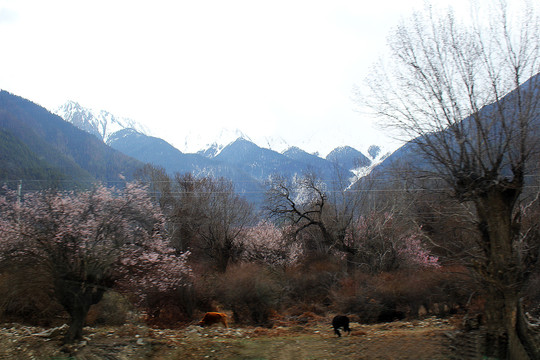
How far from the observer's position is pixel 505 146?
6.33 m

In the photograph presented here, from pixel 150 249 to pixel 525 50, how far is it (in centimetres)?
993

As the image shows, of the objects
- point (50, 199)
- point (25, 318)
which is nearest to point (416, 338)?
point (50, 199)

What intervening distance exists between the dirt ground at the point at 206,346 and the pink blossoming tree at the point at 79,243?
624 mm

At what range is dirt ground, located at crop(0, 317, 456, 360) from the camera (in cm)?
749

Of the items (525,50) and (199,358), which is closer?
(525,50)

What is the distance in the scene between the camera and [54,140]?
88.4 m

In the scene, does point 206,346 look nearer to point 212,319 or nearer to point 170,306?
point 212,319

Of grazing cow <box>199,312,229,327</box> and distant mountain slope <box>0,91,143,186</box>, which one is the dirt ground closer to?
grazing cow <box>199,312,229,327</box>

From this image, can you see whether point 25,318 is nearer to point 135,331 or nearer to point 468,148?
point 135,331

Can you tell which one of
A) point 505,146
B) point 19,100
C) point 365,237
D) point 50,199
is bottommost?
point 365,237

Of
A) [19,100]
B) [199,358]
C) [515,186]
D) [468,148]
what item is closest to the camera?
[515,186]

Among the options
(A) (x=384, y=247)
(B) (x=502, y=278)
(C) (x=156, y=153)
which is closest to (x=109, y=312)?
(B) (x=502, y=278)

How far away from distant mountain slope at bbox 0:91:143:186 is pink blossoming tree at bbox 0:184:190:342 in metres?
53.2

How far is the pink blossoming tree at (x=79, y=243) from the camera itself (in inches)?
316
